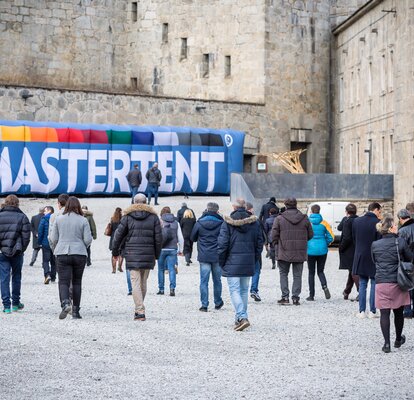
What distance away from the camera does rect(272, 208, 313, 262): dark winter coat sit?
19844 mm

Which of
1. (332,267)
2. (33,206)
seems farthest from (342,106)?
(332,267)

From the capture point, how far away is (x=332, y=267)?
29797mm

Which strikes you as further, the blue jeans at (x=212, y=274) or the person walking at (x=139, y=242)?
the blue jeans at (x=212, y=274)

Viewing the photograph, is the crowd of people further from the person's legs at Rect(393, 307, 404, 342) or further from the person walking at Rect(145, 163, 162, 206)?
the person walking at Rect(145, 163, 162, 206)

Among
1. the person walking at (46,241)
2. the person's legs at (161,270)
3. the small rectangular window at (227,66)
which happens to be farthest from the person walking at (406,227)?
the small rectangular window at (227,66)

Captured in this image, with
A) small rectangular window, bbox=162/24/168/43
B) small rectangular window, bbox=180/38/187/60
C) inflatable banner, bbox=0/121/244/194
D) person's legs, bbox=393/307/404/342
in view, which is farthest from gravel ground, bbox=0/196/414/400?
small rectangular window, bbox=162/24/168/43

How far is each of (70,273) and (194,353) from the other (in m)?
4.16

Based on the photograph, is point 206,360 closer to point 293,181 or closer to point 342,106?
point 293,181

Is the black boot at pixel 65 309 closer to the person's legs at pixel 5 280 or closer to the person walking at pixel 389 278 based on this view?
the person's legs at pixel 5 280

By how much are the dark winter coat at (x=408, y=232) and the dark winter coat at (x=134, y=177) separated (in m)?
27.0

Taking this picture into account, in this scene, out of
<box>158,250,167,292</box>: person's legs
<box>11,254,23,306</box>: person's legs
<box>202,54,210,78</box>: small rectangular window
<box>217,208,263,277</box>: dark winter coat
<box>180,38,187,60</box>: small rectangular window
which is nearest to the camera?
<box>217,208,263,277</box>: dark winter coat

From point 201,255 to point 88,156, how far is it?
26.1 metres

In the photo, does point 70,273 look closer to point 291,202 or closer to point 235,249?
point 235,249

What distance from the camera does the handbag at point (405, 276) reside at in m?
14.1
